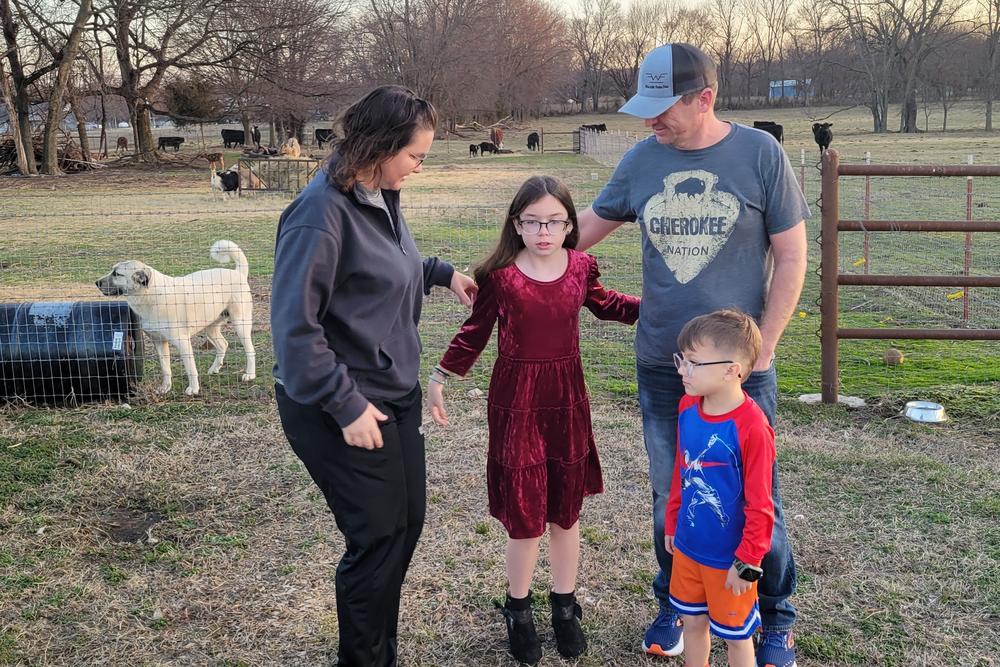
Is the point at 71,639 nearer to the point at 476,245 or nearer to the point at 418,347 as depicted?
the point at 418,347

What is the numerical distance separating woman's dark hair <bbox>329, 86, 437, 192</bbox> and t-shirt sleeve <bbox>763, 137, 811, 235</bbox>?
992mm

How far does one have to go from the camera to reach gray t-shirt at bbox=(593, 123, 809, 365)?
2527 millimetres

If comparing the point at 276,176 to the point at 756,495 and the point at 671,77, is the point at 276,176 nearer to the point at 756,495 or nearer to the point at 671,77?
the point at 671,77

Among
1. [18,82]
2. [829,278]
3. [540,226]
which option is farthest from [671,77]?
[18,82]

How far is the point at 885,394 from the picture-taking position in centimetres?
568

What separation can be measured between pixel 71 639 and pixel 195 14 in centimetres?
3091

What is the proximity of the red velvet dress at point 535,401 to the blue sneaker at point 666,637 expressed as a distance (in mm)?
469

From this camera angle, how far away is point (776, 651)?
8.97ft

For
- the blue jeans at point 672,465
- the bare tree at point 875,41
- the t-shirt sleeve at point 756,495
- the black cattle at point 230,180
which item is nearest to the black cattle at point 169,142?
the black cattle at point 230,180

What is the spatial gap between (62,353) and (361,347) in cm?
427

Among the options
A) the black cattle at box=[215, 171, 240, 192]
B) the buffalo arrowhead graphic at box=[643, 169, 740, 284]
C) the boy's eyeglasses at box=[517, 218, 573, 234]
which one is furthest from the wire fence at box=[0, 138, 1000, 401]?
the black cattle at box=[215, 171, 240, 192]

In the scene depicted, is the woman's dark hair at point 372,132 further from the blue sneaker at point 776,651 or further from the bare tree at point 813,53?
the bare tree at point 813,53

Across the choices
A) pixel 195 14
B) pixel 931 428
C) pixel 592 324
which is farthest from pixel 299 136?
pixel 931 428

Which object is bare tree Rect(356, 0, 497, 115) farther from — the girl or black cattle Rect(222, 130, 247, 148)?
the girl
